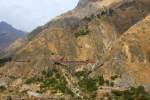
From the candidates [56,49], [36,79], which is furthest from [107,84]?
[56,49]

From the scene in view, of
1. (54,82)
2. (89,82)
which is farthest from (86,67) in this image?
(54,82)

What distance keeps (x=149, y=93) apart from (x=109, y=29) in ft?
181

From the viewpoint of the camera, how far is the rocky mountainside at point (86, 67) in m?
156

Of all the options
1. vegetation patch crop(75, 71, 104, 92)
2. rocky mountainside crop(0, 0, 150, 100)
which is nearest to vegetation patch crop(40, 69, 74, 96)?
rocky mountainside crop(0, 0, 150, 100)

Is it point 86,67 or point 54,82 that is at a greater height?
point 86,67

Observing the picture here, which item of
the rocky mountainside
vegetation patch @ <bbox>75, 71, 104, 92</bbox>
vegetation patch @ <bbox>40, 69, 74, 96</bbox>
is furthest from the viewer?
vegetation patch @ <bbox>40, 69, 74, 96</bbox>

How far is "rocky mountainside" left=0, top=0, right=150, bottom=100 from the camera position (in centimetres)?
15648

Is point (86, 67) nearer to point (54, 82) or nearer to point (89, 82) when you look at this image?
point (89, 82)

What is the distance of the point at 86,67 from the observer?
172750 millimetres

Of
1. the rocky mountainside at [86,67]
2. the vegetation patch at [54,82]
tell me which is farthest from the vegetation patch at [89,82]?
the vegetation patch at [54,82]

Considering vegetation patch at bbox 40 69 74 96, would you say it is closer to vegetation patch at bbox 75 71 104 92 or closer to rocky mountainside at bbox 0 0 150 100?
rocky mountainside at bbox 0 0 150 100

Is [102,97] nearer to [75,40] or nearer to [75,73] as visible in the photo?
[75,73]

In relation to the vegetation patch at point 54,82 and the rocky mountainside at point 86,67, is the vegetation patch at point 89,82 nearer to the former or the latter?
the rocky mountainside at point 86,67

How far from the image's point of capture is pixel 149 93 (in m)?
149
